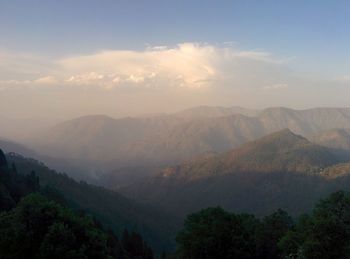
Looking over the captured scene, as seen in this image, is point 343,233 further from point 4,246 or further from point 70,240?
point 4,246

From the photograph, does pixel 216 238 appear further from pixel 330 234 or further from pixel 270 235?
pixel 330 234

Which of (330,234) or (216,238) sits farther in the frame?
(216,238)

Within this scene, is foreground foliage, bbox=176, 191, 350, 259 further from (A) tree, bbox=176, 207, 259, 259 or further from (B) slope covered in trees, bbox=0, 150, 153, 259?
(B) slope covered in trees, bbox=0, 150, 153, 259

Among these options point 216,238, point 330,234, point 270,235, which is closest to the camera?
point 330,234

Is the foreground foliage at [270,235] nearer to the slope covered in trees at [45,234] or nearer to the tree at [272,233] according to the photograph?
the tree at [272,233]

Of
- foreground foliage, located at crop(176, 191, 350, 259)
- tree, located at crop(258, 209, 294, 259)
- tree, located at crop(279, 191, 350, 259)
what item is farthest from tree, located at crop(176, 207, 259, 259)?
tree, located at crop(279, 191, 350, 259)

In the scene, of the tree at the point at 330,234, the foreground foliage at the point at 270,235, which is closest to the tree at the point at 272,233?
the foreground foliage at the point at 270,235

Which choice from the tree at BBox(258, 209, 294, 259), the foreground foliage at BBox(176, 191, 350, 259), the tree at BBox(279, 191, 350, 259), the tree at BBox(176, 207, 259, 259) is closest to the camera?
the tree at BBox(279, 191, 350, 259)

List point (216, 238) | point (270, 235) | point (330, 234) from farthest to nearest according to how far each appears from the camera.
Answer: point (270, 235) → point (216, 238) → point (330, 234)

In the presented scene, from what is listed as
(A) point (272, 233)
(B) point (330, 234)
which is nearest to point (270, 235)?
(A) point (272, 233)

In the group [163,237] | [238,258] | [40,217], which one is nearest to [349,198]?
[238,258]

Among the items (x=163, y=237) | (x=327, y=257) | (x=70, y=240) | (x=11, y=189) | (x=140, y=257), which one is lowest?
(x=163, y=237)
